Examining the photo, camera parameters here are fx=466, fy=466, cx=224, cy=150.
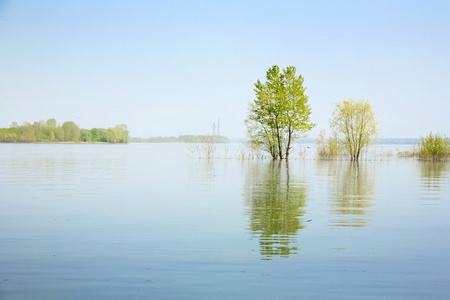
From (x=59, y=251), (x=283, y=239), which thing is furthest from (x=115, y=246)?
(x=283, y=239)

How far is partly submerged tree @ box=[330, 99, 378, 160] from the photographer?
39.6 metres

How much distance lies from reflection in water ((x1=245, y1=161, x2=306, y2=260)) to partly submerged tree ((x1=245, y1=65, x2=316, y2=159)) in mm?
22426

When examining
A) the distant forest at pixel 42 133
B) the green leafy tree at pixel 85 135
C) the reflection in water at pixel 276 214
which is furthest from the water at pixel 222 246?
the green leafy tree at pixel 85 135

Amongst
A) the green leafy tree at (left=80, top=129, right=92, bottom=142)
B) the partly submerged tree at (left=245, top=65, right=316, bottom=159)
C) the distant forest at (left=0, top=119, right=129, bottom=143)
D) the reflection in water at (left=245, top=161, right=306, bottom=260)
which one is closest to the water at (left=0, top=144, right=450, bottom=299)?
the reflection in water at (left=245, top=161, right=306, bottom=260)

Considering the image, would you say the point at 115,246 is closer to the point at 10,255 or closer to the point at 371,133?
the point at 10,255

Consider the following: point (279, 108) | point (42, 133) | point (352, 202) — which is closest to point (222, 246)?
point (352, 202)

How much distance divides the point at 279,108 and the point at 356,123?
278 inches

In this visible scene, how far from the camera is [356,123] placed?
39.8m

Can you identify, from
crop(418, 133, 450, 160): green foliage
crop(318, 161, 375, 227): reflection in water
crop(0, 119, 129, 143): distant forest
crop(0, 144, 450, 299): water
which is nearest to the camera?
crop(0, 144, 450, 299): water

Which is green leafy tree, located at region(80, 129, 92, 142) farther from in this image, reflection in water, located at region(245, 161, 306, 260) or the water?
the water

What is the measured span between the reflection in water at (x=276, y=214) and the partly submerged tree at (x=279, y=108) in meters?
22.4

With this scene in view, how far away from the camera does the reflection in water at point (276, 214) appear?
688cm

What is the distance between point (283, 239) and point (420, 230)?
2.84 m

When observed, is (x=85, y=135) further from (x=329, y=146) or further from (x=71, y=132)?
(x=329, y=146)
